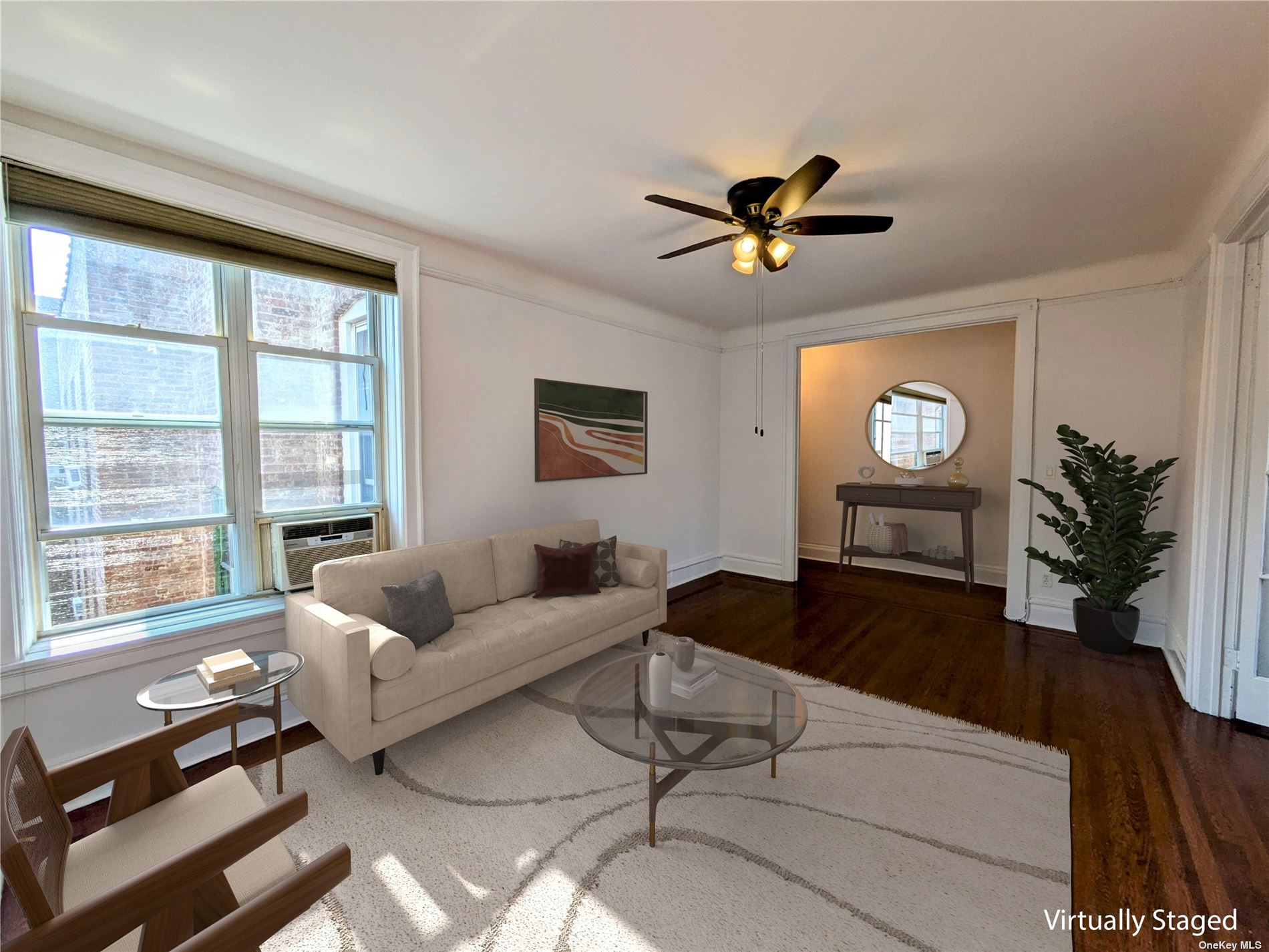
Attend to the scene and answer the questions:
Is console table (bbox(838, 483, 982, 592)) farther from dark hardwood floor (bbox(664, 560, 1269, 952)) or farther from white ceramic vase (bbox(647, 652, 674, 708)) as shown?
white ceramic vase (bbox(647, 652, 674, 708))

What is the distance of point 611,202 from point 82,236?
2277 millimetres

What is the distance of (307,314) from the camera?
9.26 ft

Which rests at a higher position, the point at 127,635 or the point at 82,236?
the point at 82,236

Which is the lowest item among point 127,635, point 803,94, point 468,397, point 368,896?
point 368,896

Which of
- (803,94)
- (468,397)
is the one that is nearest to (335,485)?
(468,397)

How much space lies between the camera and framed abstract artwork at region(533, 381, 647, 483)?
3.90 meters

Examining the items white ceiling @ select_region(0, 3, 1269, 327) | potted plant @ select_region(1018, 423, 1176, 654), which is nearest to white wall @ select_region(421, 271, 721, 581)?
white ceiling @ select_region(0, 3, 1269, 327)

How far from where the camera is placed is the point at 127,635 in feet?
7.31

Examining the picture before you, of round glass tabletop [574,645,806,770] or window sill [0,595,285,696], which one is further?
window sill [0,595,285,696]

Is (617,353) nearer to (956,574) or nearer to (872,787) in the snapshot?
(872,787)

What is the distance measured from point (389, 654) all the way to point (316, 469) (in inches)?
51.8

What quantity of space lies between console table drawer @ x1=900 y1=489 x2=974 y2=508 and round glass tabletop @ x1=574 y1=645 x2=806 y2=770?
3547 millimetres

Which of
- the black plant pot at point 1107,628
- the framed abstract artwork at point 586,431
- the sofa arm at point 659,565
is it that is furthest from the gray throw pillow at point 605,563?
the black plant pot at point 1107,628

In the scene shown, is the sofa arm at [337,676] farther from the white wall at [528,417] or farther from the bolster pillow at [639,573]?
the bolster pillow at [639,573]
